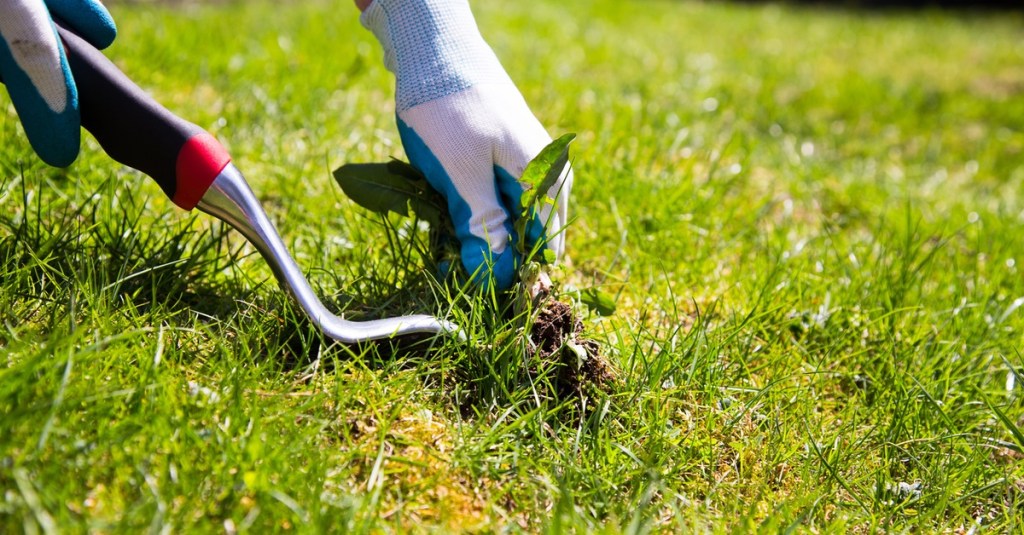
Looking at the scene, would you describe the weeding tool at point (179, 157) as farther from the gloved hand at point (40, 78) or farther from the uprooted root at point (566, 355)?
the uprooted root at point (566, 355)

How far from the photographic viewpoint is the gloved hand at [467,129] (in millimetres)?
1752

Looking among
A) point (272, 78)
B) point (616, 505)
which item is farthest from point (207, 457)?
point (272, 78)

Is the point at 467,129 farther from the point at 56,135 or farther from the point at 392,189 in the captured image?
the point at 56,135

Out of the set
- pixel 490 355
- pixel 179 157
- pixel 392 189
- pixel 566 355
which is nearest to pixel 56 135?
pixel 179 157

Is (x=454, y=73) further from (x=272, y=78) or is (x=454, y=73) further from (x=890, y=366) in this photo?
(x=272, y=78)

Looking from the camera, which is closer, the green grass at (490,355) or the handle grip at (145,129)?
the green grass at (490,355)

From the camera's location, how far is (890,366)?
6.30ft

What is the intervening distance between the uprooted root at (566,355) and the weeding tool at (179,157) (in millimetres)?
268

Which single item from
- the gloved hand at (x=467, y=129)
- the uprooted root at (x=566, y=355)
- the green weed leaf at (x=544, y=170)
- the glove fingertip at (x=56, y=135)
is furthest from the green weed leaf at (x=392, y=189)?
the glove fingertip at (x=56, y=135)

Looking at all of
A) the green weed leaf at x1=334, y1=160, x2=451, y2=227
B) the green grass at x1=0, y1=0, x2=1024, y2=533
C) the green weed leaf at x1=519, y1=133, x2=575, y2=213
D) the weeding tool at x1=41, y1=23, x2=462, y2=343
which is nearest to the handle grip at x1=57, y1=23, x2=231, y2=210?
the weeding tool at x1=41, y1=23, x2=462, y2=343

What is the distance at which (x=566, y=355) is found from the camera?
167 cm

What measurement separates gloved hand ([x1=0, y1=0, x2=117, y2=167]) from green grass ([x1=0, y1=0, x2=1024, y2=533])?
0.22 metres

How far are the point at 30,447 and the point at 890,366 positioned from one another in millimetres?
1635

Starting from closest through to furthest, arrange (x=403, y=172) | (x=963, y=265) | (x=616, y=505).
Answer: (x=616, y=505)
(x=403, y=172)
(x=963, y=265)
